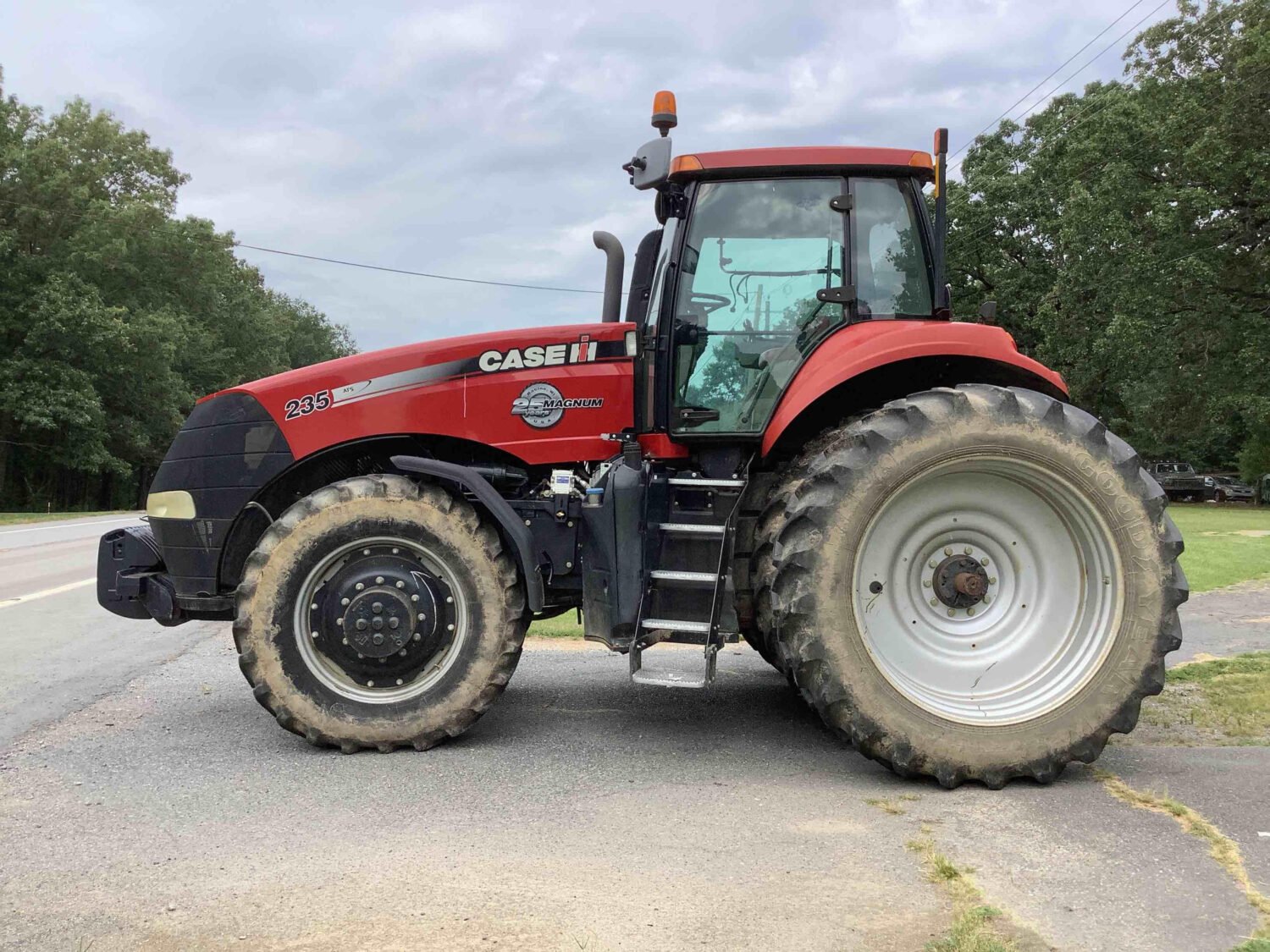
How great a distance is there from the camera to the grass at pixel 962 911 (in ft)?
8.04

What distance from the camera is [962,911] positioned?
8.74ft

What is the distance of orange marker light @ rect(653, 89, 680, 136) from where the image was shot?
4.31m

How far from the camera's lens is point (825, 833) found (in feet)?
10.8

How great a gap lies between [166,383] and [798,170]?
1494 inches

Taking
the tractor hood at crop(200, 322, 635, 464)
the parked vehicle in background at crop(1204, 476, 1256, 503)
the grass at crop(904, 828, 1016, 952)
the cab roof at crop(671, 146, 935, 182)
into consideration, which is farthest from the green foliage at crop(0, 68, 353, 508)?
the parked vehicle in background at crop(1204, 476, 1256, 503)

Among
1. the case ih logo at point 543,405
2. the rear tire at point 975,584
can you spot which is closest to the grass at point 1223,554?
the rear tire at point 975,584

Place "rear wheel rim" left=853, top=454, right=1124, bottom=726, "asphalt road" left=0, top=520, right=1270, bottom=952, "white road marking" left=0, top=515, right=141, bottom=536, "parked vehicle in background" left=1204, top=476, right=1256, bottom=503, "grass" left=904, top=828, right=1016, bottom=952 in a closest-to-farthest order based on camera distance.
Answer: "grass" left=904, top=828, right=1016, bottom=952 → "asphalt road" left=0, top=520, right=1270, bottom=952 → "rear wheel rim" left=853, top=454, right=1124, bottom=726 → "white road marking" left=0, top=515, right=141, bottom=536 → "parked vehicle in background" left=1204, top=476, right=1256, bottom=503

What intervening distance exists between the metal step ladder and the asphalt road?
51cm

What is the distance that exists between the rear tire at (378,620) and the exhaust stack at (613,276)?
4.34 ft

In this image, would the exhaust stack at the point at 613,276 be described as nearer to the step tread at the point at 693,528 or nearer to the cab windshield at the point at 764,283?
the cab windshield at the point at 764,283

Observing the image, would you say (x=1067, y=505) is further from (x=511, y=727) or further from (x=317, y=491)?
(x=317, y=491)

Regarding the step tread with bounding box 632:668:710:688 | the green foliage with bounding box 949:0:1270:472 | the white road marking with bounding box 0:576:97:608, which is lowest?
the white road marking with bounding box 0:576:97:608

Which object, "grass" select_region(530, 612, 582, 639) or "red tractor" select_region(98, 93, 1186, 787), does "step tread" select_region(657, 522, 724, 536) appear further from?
"grass" select_region(530, 612, 582, 639)

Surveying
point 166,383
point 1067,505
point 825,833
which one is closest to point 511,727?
point 825,833
